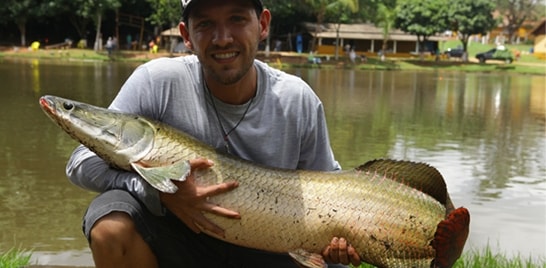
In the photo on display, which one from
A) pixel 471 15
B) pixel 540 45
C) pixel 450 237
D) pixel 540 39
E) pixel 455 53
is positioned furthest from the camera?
pixel 540 39

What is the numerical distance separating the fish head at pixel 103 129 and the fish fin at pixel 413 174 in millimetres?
962

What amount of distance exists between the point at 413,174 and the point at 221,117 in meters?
0.90

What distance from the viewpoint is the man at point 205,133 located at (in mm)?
2473

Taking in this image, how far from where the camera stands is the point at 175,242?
272cm

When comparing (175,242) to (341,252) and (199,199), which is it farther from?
(341,252)

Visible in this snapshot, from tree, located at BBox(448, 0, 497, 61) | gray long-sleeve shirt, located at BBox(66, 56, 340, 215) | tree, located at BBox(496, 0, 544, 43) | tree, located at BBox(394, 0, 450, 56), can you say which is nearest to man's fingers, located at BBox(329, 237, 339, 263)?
gray long-sleeve shirt, located at BBox(66, 56, 340, 215)

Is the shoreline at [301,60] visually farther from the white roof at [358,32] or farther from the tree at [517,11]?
the tree at [517,11]

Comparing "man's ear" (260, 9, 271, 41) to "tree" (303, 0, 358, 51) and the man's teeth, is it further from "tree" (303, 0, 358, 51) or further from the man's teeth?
"tree" (303, 0, 358, 51)

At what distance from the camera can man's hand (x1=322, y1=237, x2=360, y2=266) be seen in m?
2.52

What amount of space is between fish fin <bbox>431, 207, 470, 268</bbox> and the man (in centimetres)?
33

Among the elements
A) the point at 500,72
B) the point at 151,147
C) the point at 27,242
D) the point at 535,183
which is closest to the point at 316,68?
the point at 500,72

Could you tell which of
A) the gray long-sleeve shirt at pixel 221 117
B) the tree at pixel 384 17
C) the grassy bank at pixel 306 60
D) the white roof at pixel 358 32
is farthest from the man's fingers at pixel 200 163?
the white roof at pixel 358 32

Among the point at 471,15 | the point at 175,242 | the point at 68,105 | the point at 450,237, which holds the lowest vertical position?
the point at 175,242

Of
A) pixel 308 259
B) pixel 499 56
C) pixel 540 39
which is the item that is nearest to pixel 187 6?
A: pixel 308 259
